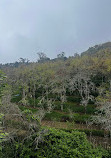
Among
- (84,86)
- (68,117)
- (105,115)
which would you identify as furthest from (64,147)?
(84,86)

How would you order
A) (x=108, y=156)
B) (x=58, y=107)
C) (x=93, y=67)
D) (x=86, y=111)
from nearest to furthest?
1. (x=108, y=156)
2. (x=86, y=111)
3. (x=58, y=107)
4. (x=93, y=67)

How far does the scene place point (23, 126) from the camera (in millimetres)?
5008

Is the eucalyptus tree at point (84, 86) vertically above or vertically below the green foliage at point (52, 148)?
above

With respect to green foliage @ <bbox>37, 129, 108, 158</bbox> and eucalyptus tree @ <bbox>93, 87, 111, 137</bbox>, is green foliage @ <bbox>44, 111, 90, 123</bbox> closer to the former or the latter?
eucalyptus tree @ <bbox>93, 87, 111, 137</bbox>

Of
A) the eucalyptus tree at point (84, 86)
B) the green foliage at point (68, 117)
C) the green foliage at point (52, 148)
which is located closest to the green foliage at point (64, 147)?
the green foliage at point (52, 148)

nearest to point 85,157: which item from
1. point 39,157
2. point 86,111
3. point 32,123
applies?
point 39,157

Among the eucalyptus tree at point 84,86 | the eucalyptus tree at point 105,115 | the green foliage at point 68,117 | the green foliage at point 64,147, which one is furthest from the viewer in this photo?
the eucalyptus tree at point 84,86

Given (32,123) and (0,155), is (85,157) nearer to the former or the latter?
(32,123)

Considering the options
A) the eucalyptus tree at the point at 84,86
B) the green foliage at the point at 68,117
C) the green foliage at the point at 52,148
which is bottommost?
the green foliage at the point at 68,117

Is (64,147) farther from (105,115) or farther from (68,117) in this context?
(68,117)

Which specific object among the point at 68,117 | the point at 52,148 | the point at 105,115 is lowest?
the point at 68,117

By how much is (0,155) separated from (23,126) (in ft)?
4.24

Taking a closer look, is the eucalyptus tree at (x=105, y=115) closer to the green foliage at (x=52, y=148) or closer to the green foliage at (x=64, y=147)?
the green foliage at (x=64, y=147)

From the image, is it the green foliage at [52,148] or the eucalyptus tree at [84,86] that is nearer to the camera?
the green foliage at [52,148]
